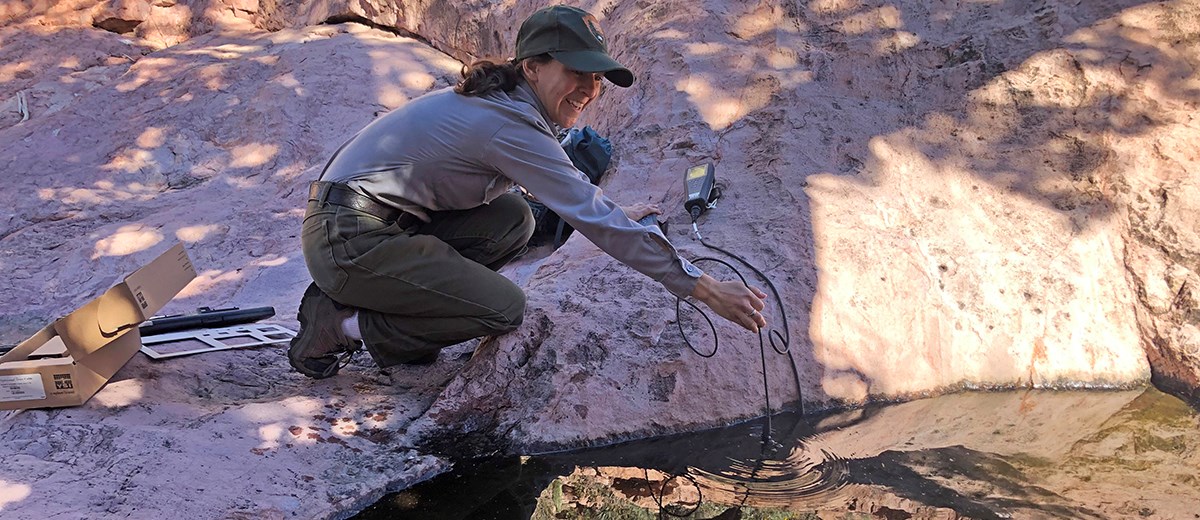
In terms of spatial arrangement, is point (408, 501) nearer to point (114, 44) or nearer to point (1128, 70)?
point (1128, 70)

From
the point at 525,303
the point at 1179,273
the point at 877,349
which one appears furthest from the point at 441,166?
the point at 1179,273

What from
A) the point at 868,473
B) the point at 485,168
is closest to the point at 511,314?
the point at 485,168

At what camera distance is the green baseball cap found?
252 centimetres

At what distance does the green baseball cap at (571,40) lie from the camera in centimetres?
252

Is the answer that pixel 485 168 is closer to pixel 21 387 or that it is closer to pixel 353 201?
pixel 353 201

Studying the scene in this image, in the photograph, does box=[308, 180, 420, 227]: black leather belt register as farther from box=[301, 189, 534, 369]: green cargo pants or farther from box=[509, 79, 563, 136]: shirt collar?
box=[509, 79, 563, 136]: shirt collar

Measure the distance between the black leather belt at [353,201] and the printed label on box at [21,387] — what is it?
2.90 ft

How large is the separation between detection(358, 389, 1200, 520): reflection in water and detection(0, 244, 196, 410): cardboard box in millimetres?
913

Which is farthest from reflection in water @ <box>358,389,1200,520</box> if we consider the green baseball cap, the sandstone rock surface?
the green baseball cap

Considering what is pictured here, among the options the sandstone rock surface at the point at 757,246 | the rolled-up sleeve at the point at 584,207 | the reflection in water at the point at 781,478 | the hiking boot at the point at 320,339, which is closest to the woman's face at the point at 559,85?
the rolled-up sleeve at the point at 584,207

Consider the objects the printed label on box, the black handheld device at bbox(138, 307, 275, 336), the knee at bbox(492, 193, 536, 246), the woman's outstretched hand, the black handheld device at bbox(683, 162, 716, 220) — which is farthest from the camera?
the black handheld device at bbox(683, 162, 716, 220)

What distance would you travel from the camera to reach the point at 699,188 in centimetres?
366

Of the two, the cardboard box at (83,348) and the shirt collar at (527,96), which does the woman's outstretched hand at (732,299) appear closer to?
the shirt collar at (527,96)

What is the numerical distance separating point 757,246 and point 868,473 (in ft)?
3.27
